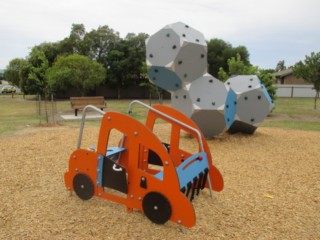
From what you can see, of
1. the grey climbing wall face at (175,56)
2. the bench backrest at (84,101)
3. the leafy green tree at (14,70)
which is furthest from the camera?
the leafy green tree at (14,70)

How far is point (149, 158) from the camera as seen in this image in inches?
188

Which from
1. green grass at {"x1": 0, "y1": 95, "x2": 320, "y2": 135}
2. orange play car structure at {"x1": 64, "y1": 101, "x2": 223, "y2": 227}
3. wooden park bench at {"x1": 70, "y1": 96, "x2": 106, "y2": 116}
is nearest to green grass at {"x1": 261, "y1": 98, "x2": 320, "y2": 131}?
green grass at {"x1": 0, "y1": 95, "x2": 320, "y2": 135}

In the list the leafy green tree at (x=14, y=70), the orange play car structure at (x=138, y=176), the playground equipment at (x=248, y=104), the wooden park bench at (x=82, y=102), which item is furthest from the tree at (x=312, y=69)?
the leafy green tree at (x=14, y=70)

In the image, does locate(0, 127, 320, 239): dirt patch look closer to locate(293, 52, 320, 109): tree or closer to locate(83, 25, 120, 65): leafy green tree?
locate(293, 52, 320, 109): tree

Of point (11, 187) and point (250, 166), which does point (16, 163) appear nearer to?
point (11, 187)

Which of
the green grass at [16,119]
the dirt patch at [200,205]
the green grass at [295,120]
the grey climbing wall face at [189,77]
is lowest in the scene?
the dirt patch at [200,205]

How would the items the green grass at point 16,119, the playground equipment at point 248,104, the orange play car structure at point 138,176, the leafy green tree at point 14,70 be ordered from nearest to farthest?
the orange play car structure at point 138,176 → the playground equipment at point 248,104 → the green grass at point 16,119 → the leafy green tree at point 14,70

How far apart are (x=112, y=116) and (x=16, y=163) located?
142 inches

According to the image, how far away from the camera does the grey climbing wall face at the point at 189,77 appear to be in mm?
7785

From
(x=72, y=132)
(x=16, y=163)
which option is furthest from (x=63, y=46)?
(x=16, y=163)

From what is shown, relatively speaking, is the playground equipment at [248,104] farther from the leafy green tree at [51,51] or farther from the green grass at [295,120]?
the leafy green tree at [51,51]

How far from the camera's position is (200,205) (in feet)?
13.7

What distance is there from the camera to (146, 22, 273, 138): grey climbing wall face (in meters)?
7.79

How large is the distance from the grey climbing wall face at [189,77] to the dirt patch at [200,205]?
Answer: 120cm
